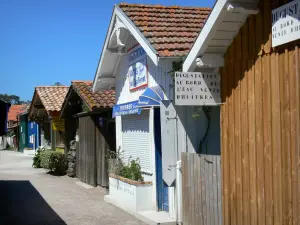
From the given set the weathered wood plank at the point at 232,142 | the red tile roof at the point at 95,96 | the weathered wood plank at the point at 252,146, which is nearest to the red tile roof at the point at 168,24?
the weathered wood plank at the point at 232,142

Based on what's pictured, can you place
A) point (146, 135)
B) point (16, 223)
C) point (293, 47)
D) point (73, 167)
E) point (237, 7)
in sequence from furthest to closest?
point (73, 167) → point (146, 135) → point (16, 223) → point (237, 7) → point (293, 47)

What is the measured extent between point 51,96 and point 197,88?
18.0 m

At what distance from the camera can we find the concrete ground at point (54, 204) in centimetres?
1041

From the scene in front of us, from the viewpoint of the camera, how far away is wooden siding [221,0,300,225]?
5266 mm

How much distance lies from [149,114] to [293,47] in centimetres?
579

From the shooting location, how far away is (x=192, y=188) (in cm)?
833

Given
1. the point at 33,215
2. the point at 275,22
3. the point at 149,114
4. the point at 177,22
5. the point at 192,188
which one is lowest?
the point at 33,215

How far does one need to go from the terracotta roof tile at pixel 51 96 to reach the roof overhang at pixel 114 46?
897cm

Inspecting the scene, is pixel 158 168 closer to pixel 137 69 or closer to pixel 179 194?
pixel 179 194

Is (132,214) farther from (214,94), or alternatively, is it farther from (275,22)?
(275,22)

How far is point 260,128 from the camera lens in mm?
5852

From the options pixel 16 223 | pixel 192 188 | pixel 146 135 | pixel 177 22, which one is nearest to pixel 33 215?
pixel 16 223

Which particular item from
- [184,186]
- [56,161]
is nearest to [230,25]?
[184,186]

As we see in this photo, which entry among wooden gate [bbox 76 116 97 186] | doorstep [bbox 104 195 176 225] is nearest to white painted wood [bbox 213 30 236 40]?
doorstep [bbox 104 195 176 225]
